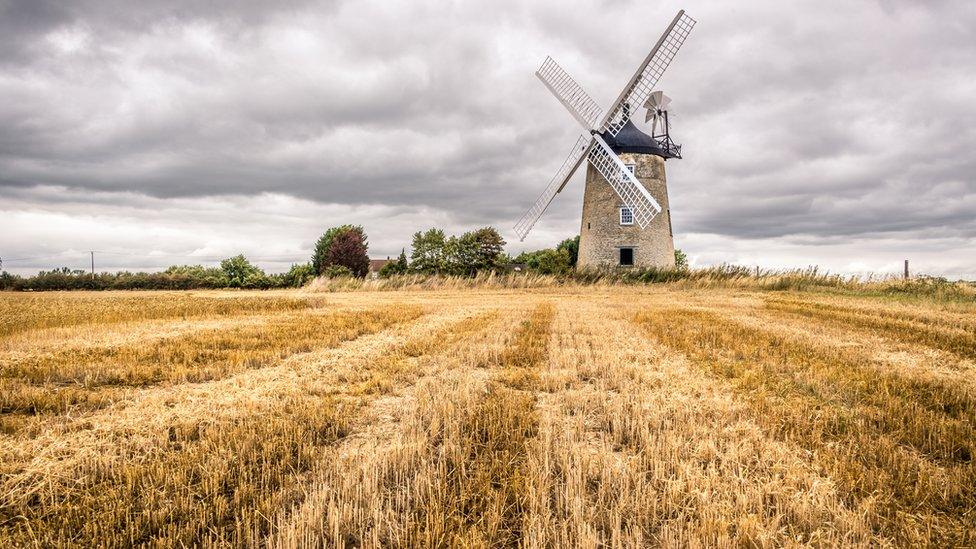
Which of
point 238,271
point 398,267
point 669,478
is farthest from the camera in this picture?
point 398,267

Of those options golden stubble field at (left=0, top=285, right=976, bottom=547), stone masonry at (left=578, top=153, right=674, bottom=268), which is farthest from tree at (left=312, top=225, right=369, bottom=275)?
golden stubble field at (left=0, top=285, right=976, bottom=547)

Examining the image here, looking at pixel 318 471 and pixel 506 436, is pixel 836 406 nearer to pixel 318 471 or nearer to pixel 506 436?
pixel 506 436

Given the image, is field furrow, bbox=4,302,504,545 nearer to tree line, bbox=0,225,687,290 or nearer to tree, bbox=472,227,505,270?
tree line, bbox=0,225,687,290

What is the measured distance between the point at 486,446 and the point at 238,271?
46975 mm

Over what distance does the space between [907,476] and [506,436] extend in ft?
8.72

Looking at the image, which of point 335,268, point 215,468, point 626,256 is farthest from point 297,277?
point 215,468

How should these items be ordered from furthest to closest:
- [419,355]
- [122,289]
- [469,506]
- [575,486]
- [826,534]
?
[122,289], [419,355], [575,486], [469,506], [826,534]

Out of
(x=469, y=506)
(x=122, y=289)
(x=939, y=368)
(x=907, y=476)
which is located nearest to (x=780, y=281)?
(x=939, y=368)

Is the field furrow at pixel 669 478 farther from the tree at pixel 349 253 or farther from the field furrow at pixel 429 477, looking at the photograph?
the tree at pixel 349 253

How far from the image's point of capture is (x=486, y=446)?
3693 millimetres

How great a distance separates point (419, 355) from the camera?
25.8ft

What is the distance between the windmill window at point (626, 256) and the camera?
1412 inches

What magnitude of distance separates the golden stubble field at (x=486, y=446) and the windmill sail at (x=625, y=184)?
2686cm

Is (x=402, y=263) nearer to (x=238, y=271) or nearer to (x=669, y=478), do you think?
(x=238, y=271)
